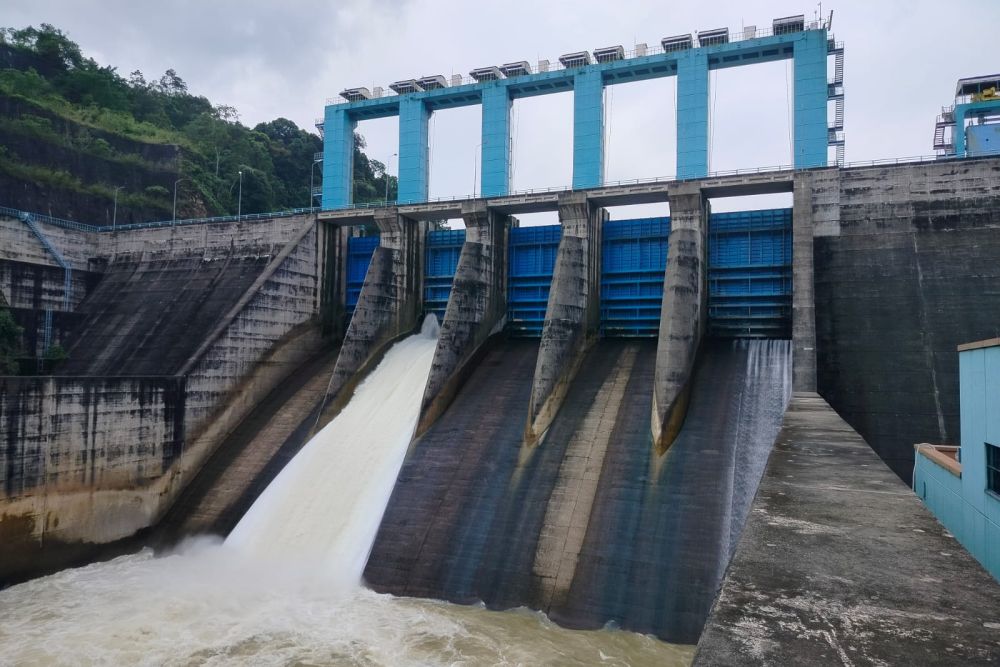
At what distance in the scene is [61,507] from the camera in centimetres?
1495

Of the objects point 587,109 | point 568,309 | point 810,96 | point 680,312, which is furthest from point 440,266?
point 810,96

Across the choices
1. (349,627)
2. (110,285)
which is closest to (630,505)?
(349,627)

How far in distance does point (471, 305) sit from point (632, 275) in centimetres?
518

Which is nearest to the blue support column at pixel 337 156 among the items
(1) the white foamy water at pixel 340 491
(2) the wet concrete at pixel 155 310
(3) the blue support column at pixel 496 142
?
(2) the wet concrete at pixel 155 310

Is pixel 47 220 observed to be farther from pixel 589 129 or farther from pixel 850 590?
pixel 850 590

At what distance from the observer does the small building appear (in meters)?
7.04

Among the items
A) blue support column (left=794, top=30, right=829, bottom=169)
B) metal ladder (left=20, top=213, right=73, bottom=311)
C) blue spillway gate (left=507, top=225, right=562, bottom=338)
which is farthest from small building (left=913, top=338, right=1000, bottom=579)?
metal ladder (left=20, top=213, right=73, bottom=311)

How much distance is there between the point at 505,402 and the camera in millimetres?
17609

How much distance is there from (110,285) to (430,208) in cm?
1350

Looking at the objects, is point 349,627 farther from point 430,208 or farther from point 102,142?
point 102,142

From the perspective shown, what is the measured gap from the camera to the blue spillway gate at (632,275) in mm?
20250

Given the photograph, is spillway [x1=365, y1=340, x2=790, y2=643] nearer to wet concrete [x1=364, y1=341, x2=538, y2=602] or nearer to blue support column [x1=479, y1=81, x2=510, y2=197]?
wet concrete [x1=364, y1=341, x2=538, y2=602]

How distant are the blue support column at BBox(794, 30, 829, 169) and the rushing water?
14.4 metres

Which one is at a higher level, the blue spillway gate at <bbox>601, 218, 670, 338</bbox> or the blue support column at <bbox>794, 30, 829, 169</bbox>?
the blue support column at <bbox>794, 30, 829, 169</bbox>
